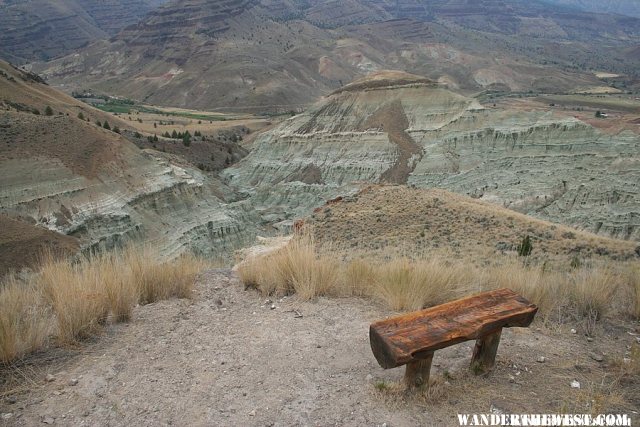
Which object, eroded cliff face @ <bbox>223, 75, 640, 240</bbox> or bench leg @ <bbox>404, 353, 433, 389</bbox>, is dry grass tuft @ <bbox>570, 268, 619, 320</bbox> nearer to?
bench leg @ <bbox>404, 353, 433, 389</bbox>

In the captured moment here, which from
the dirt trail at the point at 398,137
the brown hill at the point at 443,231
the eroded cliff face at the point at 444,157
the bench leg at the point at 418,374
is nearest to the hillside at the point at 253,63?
the eroded cliff face at the point at 444,157

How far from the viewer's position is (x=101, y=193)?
3164 centimetres

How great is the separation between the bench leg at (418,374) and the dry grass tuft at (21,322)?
3.73 m

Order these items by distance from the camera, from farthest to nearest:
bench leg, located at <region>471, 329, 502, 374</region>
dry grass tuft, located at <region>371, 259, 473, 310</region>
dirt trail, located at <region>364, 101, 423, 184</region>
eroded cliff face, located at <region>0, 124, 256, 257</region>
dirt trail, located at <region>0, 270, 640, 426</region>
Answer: dirt trail, located at <region>364, 101, 423, 184</region> → eroded cliff face, located at <region>0, 124, 256, 257</region> → dry grass tuft, located at <region>371, 259, 473, 310</region> → bench leg, located at <region>471, 329, 502, 374</region> → dirt trail, located at <region>0, 270, 640, 426</region>

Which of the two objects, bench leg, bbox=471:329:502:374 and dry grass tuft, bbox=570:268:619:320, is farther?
dry grass tuft, bbox=570:268:619:320

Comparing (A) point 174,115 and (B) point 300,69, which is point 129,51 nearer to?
(B) point 300,69

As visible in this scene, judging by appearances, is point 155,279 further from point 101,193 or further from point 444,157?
point 444,157

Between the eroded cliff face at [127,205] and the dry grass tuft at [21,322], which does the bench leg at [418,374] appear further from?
the eroded cliff face at [127,205]

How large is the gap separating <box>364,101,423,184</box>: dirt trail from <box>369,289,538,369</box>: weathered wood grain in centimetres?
4138

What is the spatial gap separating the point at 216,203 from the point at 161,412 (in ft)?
125

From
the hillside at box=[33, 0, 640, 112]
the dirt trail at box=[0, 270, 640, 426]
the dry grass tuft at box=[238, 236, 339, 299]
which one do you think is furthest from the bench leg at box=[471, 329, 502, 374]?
the hillside at box=[33, 0, 640, 112]

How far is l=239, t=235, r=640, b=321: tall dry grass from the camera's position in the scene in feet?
19.5

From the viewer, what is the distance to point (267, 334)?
17.4 feet

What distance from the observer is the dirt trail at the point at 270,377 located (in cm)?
383
